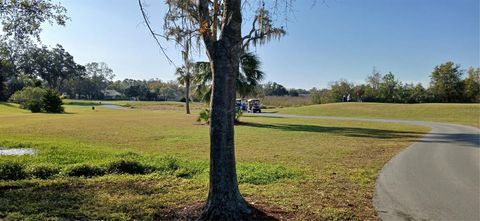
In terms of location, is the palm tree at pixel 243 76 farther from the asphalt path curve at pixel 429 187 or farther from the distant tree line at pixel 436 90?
the distant tree line at pixel 436 90

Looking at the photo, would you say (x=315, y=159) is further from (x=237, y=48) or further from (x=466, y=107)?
(x=466, y=107)

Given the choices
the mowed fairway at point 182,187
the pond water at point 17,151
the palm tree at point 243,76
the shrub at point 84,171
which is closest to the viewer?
the mowed fairway at point 182,187

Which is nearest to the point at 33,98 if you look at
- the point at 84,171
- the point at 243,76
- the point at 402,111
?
the point at 243,76

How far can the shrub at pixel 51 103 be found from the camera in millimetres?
43562

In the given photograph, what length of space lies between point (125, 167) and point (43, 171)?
66.9 inches

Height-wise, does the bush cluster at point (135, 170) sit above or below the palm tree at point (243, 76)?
below

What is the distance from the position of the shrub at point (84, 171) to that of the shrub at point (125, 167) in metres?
0.24

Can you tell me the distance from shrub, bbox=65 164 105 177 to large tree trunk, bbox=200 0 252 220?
4380mm

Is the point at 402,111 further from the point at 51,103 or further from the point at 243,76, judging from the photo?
the point at 51,103

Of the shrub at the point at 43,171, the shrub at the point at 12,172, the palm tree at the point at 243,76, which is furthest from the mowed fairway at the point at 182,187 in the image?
the palm tree at the point at 243,76

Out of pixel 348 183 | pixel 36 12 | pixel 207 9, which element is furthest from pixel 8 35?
pixel 348 183

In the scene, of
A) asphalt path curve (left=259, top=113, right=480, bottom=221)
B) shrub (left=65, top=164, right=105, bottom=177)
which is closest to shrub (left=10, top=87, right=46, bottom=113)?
shrub (left=65, top=164, right=105, bottom=177)

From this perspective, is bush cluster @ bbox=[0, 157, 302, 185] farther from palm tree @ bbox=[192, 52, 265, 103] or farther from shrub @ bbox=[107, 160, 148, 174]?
palm tree @ bbox=[192, 52, 265, 103]

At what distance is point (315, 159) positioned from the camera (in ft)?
37.5
